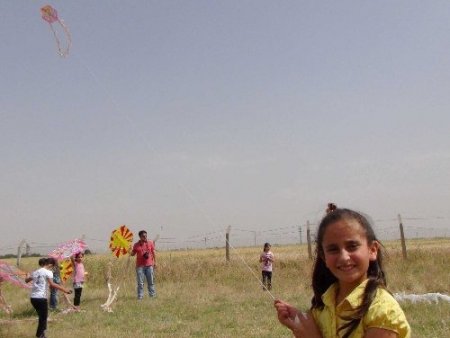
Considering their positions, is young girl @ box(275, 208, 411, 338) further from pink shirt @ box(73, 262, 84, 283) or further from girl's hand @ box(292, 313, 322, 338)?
pink shirt @ box(73, 262, 84, 283)

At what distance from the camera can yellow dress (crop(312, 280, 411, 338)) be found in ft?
6.37

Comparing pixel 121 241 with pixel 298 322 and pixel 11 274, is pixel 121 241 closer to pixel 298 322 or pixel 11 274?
pixel 11 274

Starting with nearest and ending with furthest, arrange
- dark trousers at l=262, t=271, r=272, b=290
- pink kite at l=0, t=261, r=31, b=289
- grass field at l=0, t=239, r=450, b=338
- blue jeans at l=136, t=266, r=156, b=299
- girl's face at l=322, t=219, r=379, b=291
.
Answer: girl's face at l=322, t=219, r=379, b=291 < grass field at l=0, t=239, r=450, b=338 < pink kite at l=0, t=261, r=31, b=289 < blue jeans at l=136, t=266, r=156, b=299 < dark trousers at l=262, t=271, r=272, b=290

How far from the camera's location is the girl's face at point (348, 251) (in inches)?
82.1

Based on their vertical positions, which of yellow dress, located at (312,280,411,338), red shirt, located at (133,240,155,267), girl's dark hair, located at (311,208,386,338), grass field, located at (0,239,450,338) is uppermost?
red shirt, located at (133,240,155,267)

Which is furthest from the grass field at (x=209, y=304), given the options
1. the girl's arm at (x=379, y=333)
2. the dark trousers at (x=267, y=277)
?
the girl's arm at (x=379, y=333)

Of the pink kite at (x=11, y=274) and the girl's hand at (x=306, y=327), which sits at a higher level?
the pink kite at (x=11, y=274)

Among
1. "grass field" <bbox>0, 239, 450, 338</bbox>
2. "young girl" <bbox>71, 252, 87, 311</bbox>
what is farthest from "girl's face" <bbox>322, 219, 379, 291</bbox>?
"young girl" <bbox>71, 252, 87, 311</bbox>

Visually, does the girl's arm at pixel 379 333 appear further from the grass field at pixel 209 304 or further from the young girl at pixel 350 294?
the grass field at pixel 209 304

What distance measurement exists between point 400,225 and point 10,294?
12.3 metres

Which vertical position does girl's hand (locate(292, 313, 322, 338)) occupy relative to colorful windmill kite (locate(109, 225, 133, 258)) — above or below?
below

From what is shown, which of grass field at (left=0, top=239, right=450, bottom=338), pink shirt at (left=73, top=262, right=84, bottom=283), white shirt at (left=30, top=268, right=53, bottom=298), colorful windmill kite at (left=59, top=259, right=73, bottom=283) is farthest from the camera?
colorful windmill kite at (left=59, top=259, right=73, bottom=283)

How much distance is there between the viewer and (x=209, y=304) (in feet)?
34.3

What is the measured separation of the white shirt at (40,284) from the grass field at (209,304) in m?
0.64
